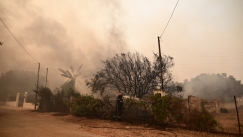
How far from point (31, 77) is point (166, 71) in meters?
48.2

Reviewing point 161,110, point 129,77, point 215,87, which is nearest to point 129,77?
point 129,77

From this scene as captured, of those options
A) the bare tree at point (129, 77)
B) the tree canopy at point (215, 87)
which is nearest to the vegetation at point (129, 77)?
the bare tree at point (129, 77)

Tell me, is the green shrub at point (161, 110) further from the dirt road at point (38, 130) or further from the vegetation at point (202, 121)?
the dirt road at point (38, 130)

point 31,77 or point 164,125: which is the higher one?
point 31,77

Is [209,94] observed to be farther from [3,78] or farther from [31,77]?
[3,78]

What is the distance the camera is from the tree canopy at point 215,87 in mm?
51500

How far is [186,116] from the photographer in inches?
363

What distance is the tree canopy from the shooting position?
2028 inches

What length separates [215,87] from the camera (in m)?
57.9

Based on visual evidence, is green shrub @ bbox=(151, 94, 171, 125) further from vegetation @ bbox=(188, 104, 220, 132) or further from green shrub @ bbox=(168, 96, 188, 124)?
vegetation @ bbox=(188, 104, 220, 132)

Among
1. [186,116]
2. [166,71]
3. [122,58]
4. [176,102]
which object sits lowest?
[186,116]

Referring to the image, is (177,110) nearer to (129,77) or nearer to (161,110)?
(161,110)

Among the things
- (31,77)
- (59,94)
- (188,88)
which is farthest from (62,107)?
(188,88)

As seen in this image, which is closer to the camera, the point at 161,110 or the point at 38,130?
the point at 38,130
